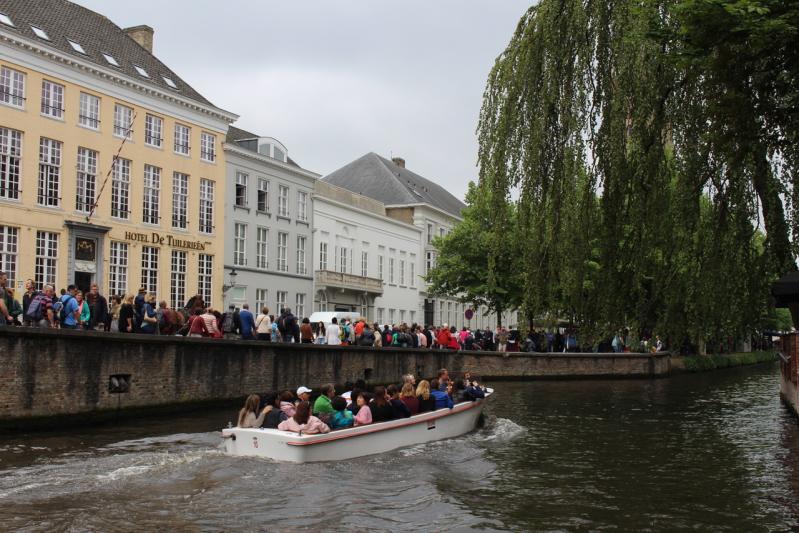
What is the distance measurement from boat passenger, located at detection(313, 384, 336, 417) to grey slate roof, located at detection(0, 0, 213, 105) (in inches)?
832

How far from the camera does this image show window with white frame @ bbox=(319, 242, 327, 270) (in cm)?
4916

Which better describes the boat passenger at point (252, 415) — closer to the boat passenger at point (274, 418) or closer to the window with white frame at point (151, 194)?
the boat passenger at point (274, 418)

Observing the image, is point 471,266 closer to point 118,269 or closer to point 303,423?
point 118,269

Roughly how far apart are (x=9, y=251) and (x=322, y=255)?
66.9 feet

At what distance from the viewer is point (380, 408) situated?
15.9 metres

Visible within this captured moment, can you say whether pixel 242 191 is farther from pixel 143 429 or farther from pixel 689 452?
pixel 689 452

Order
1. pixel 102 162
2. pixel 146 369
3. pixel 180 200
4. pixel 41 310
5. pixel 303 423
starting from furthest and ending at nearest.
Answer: pixel 180 200 → pixel 102 162 → pixel 146 369 → pixel 41 310 → pixel 303 423

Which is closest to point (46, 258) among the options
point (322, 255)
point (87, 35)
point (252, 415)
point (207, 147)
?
point (87, 35)

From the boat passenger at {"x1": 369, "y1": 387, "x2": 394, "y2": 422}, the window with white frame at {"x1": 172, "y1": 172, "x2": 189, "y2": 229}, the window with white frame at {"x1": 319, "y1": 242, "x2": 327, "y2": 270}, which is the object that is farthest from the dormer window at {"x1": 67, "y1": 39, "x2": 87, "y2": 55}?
the boat passenger at {"x1": 369, "y1": 387, "x2": 394, "y2": 422}

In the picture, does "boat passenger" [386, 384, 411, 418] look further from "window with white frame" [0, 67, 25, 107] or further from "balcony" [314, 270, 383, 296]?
"balcony" [314, 270, 383, 296]

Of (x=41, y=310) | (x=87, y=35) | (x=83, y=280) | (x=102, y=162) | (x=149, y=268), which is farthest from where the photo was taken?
(x=149, y=268)

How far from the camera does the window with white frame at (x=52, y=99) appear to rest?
107 feet

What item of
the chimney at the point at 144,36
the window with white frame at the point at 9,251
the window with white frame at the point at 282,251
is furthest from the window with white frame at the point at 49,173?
the window with white frame at the point at 282,251

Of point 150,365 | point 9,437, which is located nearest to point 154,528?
point 9,437
